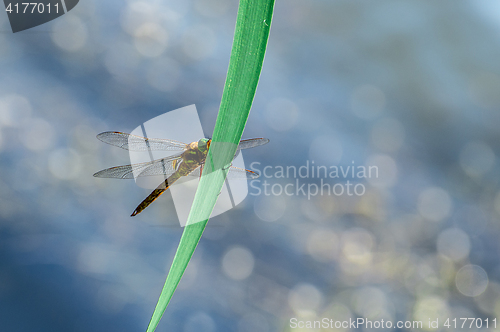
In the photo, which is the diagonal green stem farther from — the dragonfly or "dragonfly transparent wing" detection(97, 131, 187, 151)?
"dragonfly transparent wing" detection(97, 131, 187, 151)

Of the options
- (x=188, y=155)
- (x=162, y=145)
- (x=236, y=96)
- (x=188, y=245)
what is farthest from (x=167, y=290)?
(x=162, y=145)

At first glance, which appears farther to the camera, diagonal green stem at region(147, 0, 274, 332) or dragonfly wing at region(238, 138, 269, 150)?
dragonfly wing at region(238, 138, 269, 150)

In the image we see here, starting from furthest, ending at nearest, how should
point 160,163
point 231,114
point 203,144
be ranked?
point 160,163 → point 203,144 → point 231,114

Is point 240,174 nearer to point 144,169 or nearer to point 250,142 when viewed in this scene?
point 250,142

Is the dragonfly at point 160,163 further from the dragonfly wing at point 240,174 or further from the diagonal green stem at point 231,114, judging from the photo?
the diagonal green stem at point 231,114

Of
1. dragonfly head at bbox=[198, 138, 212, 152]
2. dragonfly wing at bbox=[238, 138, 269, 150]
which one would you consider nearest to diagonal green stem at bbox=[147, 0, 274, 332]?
dragonfly head at bbox=[198, 138, 212, 152]

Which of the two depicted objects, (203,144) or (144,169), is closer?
(203,144)

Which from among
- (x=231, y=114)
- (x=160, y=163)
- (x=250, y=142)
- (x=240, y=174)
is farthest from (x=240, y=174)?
(x=231, y=114)
